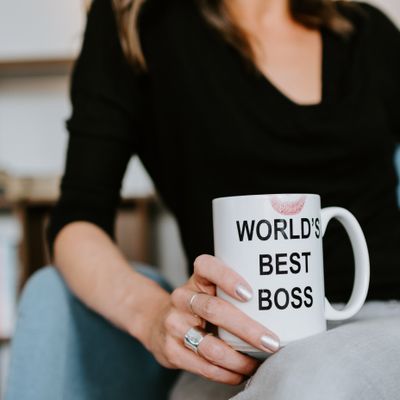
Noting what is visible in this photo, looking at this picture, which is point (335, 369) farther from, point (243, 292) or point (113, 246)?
point (113, 246)

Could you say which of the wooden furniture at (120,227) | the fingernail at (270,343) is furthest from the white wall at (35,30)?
the fingernail at (270,343)

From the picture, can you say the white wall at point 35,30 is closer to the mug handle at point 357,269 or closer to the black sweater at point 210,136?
the black sweater at point 210,136

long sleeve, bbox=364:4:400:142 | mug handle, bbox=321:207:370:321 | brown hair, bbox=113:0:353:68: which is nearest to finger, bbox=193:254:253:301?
mug handle, bbox=321:207:370:321

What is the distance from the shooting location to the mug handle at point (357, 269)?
53 centimetres

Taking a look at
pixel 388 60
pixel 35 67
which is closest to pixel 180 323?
pixel 388 60

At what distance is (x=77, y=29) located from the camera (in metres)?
2.03

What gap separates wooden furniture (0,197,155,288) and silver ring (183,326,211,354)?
147 cm

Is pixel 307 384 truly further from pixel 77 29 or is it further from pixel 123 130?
pixel 77 29

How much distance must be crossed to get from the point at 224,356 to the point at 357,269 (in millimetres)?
153

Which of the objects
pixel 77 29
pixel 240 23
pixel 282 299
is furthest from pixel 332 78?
pixel 77 29

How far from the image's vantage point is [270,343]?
487 mm

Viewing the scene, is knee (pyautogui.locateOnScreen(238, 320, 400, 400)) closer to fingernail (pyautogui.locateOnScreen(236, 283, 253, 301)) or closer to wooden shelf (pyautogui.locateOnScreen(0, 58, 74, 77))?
fingernail (pyautogui.locateOnScreen(236, 283, 253, 301))

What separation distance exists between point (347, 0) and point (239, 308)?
→ 2.82 feet

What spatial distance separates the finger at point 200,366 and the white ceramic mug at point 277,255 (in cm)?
6
